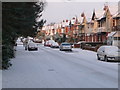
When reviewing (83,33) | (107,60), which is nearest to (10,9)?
(107,60)

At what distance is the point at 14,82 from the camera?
1409 cm

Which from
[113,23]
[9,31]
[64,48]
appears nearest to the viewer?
[9,31]

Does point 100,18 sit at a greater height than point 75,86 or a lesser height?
greater

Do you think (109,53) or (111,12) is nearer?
(109,53)

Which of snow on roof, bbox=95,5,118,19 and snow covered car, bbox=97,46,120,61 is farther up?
snow on roof, bbox=95,5,118,19

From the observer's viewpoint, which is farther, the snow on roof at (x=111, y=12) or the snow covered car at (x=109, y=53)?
the snow on roof at (x=111, y=12)

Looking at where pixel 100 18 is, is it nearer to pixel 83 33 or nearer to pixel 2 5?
pixel 83 33

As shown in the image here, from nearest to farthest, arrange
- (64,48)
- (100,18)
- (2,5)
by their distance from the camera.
A: (2,5) < (64,48) < (100,18)

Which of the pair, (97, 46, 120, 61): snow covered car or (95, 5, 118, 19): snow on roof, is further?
(95, 5, 118, 19): snow on roof

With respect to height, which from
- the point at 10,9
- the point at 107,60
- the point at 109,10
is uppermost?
the point at 109,10

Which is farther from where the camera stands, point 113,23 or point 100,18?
point 100,18

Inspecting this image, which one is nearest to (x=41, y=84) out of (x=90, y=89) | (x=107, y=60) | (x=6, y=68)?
(x=90, y=89)

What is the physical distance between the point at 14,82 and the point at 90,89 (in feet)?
12.6

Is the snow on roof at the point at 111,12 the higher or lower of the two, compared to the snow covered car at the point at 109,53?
higher
